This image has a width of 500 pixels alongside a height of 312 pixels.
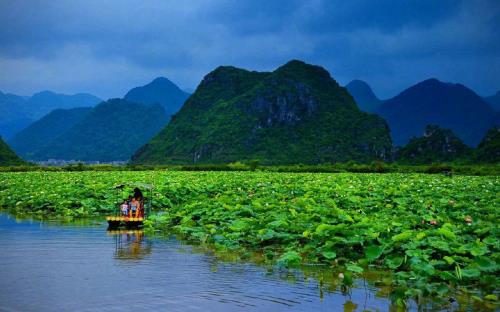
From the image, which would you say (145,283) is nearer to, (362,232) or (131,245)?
(362,232)

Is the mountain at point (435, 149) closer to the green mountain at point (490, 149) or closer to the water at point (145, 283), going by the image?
the green mountain at point (490, 149)

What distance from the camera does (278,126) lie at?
120 m

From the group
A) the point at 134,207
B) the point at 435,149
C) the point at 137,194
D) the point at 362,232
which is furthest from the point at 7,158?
the point at 362,232

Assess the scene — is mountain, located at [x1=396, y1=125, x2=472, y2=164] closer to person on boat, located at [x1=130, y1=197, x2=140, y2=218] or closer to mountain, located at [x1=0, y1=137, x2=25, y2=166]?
mountain, located at [x1=0, y1=137, x2=25, y2=166]

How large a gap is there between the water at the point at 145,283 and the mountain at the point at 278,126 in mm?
89758

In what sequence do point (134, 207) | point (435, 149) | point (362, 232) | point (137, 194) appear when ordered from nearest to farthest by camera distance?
point (362, 232)
point (134, 207)
point (137, 194)
point (435, 149)

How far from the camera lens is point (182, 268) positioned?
9.77 meters

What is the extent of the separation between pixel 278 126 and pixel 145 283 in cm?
11203

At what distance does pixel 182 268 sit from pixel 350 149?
332 feet

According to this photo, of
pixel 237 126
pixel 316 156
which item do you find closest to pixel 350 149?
pixel 316 156

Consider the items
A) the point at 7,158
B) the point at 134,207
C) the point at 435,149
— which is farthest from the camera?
the point at 435,149

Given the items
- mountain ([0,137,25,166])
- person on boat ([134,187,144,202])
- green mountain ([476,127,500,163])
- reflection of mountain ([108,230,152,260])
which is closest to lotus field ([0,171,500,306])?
reflection of mountain ([108,230,152,260])

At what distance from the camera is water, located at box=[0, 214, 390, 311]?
7320 millimetres

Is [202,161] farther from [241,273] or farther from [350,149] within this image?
[241,273]
